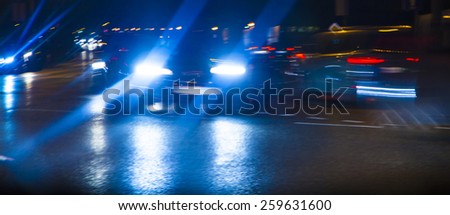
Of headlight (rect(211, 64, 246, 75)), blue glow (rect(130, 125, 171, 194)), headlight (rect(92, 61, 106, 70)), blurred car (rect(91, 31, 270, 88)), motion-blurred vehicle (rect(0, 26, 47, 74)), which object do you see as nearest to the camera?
blue glow (rect(130, 125, 171, 194))

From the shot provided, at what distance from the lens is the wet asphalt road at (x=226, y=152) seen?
620cm

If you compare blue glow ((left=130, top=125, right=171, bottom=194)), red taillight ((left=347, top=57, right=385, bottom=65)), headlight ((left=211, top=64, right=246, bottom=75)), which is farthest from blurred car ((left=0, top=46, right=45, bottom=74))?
red taillight ((left=347, top=57, right=385, bottom=65))

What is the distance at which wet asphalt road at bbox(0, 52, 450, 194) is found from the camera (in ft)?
20.4

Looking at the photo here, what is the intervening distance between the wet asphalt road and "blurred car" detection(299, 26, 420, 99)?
429mm

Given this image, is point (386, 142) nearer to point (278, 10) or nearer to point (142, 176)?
point (142, 176)

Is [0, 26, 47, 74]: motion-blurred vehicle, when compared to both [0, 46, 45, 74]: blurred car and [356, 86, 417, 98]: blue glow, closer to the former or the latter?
[0, 46, 45, 74]: blurred car

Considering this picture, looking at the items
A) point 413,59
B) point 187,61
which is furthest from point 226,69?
point 413,59

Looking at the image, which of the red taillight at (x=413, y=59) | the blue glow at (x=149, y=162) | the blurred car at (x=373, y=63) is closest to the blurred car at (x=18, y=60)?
the blurred car at (x=373, y=63)

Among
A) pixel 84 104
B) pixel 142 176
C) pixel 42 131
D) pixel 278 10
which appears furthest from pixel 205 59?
pixel 278 10

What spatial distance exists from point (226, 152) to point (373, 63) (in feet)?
18.0

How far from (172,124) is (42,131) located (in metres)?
2.15

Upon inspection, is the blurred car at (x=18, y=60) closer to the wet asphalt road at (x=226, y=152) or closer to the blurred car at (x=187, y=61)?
the blurred car at (x=187, y=61)

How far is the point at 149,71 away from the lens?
42.0 ft

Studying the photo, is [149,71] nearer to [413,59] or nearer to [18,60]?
[413,59]
